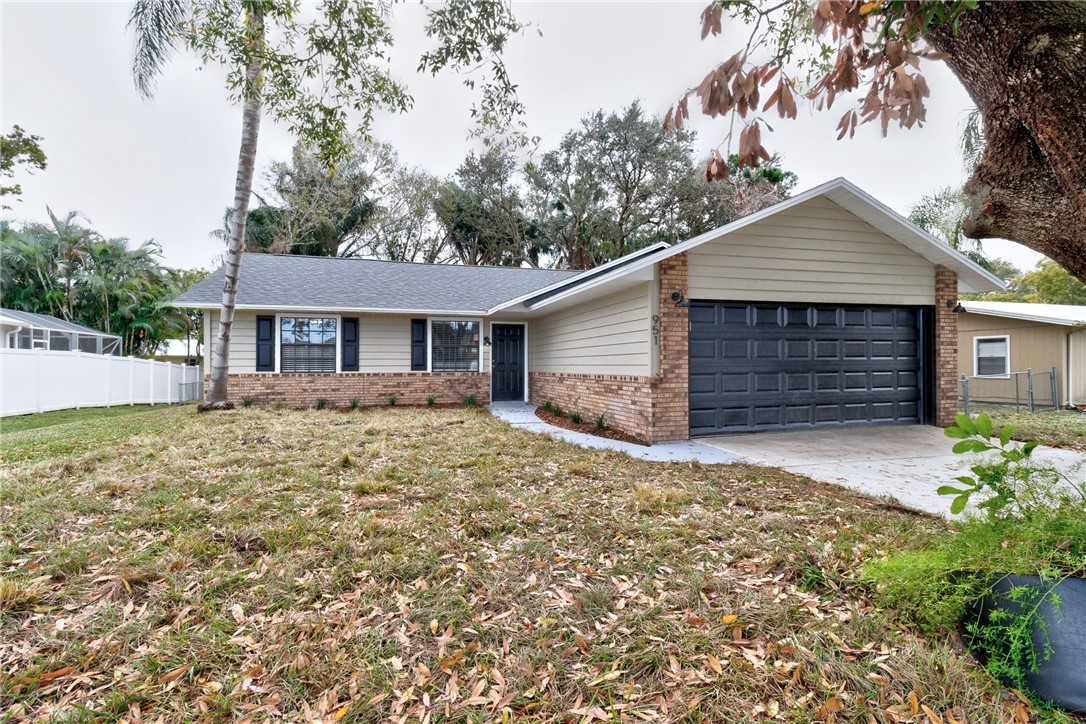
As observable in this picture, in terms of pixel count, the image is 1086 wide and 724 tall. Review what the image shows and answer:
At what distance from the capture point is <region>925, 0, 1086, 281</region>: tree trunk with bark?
1.95 metres

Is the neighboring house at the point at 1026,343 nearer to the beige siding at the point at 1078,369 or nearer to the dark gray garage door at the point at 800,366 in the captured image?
the beige siding at the point at 1078,369

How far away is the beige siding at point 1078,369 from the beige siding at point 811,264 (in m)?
8.34

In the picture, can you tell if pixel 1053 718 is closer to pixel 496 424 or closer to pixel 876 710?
pixel 876 710

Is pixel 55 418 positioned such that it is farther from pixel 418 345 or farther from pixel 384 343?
pixel 418 345

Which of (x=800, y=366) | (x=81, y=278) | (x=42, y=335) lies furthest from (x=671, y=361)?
(x=81, y=278)

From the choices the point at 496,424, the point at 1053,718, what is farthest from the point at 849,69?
the point at 496,424

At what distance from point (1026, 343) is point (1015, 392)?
4.46 feet

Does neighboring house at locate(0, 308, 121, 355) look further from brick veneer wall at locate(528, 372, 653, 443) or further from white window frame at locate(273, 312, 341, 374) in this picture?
brick veneer wall at locate(528, 372, 653, 443)

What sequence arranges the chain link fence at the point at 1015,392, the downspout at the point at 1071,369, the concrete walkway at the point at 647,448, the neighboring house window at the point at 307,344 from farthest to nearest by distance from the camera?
the downspout at the point at 1071,369, the chain link fence at the point at 1015,392, the neighboring house window at the point at 307,344, the concrete walkway at the point at 647,448

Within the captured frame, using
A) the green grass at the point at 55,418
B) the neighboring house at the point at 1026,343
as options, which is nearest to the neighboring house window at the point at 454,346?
the green grass at the point at 55,418

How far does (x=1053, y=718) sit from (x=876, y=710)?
0.60 meters

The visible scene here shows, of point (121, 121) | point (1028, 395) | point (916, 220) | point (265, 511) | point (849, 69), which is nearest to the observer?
point (849, 69)

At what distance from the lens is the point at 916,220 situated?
52.7 ft

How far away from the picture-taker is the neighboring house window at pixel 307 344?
1171 cm
